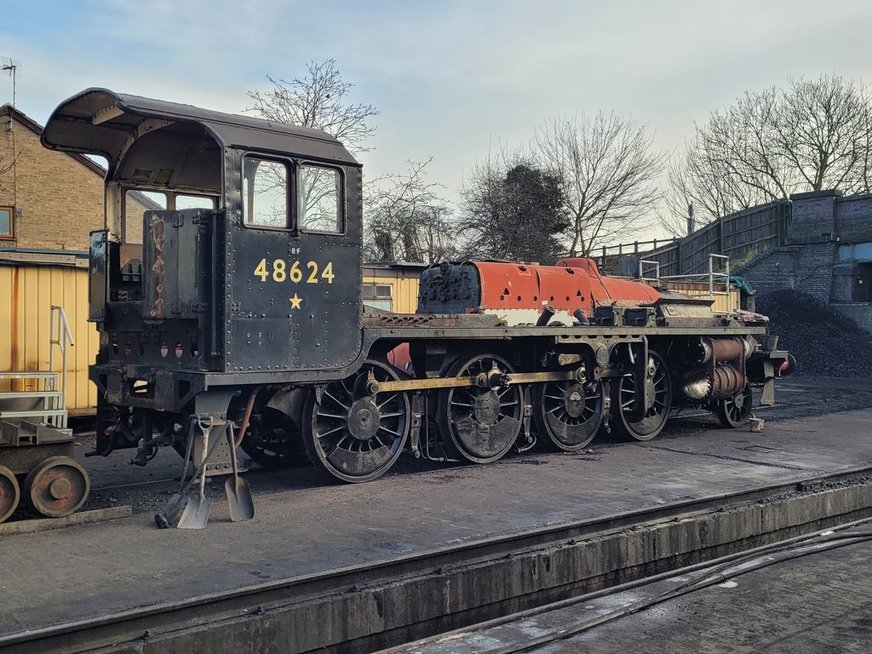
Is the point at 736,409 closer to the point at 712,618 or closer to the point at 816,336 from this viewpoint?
the point at 712,618

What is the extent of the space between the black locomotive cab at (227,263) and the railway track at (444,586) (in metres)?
2.51

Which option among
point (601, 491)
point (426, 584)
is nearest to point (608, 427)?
point (601, 491)

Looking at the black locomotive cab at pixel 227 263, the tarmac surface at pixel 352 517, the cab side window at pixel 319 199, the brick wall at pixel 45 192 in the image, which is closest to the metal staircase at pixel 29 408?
the black locomotive cab at pixel 227 263

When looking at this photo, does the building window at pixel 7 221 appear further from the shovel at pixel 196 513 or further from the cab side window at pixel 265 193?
the shovel at pixel 196 513

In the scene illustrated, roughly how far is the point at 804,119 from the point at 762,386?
1040 inches

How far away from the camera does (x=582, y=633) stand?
16.0ft

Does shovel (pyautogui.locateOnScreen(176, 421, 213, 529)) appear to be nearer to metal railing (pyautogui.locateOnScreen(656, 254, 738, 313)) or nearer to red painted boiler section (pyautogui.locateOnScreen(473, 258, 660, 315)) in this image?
red painted boiler section (pyautogui.locateOnScreen(473, 258, 660, 315))

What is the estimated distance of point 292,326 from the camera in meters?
7.59

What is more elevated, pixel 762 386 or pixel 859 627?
pixel 762 386

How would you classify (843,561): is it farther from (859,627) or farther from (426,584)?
(426,584)

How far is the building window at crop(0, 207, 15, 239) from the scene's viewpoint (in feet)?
88.6

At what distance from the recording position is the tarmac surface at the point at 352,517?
5090 mm

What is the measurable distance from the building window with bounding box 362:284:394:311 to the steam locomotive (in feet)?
14.4

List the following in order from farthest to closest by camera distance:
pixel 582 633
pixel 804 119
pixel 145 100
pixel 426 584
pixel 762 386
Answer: pixel 804 119 → pixel 762 386 → pixel 145 100 → pixel 426 584 → pixel 582 633
